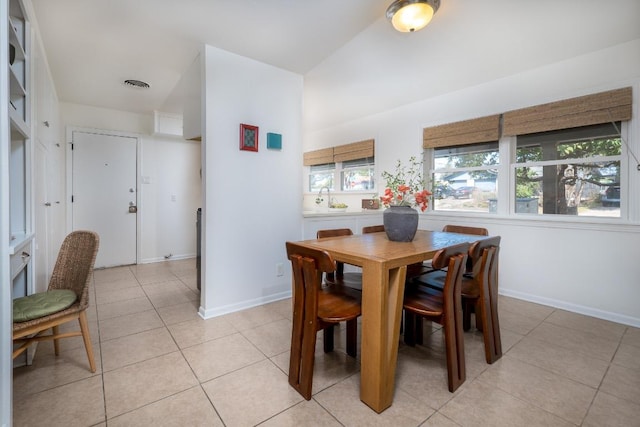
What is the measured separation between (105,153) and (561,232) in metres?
6.11

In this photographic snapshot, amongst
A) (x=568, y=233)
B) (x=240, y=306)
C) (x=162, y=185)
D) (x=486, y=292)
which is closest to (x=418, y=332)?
(x=486, y=292)

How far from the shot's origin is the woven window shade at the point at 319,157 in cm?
538

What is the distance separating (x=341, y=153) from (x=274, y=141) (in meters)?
2.30

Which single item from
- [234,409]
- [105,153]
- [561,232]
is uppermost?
[105,153]

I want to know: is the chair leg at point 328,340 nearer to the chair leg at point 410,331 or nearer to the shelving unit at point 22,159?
the chair leg at point 410,331

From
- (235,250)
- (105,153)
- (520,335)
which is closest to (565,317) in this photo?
(520,335)

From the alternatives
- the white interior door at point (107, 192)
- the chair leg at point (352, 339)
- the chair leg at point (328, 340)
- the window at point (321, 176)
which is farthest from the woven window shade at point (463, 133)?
the white interior door at point (107, 192)

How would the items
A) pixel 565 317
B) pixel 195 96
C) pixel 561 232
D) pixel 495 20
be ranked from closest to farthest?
pixel 495 20 → pixel 565 317 → pixel 561 232 → pixel 195 96

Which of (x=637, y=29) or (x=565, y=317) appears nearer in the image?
(x=637, y=29)

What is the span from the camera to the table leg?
1426 mm

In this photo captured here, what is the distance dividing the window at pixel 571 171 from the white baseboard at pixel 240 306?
285 cm

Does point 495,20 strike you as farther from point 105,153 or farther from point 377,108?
point 105,153

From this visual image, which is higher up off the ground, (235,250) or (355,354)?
(235,250)

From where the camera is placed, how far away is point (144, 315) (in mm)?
2691
